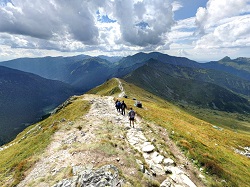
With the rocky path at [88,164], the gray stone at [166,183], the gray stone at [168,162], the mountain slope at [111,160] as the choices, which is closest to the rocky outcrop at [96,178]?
the rocky path at [88,164]

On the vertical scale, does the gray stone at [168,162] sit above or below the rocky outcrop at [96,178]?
below

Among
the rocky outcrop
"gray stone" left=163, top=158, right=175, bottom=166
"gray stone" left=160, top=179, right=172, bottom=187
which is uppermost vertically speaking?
the rocky outcrop

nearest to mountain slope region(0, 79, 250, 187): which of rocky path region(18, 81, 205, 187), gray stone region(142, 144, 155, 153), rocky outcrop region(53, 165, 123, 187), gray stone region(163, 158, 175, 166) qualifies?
rocky path region(18, 81, 205, 187)

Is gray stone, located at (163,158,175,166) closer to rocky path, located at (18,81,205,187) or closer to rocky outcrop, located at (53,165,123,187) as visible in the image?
rocky path, located at (18,81,205,187)

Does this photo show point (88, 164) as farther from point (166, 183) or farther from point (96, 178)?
point (166, 183)

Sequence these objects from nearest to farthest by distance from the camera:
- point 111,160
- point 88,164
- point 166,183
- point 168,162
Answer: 1. point 166,183
2. point 88,164
3. point 111,160
4. point 168,162

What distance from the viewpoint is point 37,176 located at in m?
18.0

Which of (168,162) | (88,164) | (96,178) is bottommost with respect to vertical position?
(168,162)

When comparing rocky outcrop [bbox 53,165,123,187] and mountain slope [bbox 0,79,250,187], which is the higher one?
rocky outcrop [bbox 53,165,123,187]

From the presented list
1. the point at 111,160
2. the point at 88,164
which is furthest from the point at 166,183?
the point at 88,164

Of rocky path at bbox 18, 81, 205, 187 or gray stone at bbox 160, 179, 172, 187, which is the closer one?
rocky path at bbox 18, 81, 205, 187

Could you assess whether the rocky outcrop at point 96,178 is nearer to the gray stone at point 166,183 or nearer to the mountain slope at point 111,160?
the mountain slope at point 111,160

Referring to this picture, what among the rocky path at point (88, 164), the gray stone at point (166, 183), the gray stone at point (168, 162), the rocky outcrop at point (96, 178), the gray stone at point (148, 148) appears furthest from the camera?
the gray stone at point (148, 148)

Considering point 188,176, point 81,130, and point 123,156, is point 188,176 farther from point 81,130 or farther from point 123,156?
point 81,130
